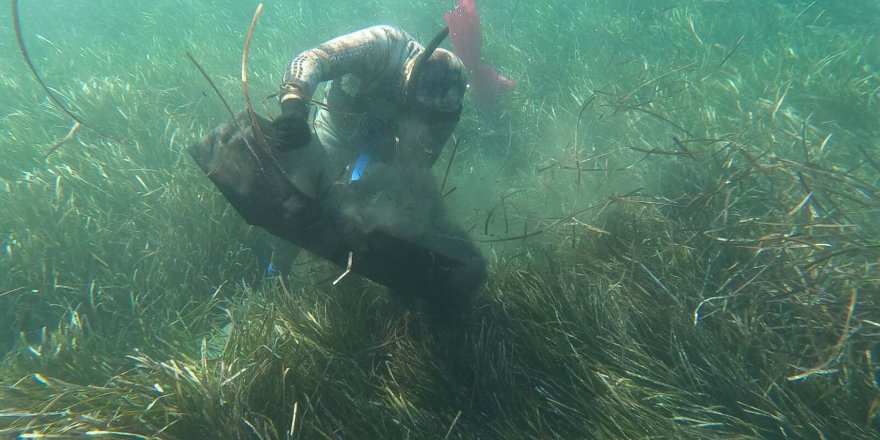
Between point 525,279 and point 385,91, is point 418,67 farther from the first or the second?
point 525,279

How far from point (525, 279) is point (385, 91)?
174 centimetres

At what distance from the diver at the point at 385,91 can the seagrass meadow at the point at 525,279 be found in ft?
2.72

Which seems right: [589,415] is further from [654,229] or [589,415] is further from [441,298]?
[654,229]

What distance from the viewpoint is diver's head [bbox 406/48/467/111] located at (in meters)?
2.59

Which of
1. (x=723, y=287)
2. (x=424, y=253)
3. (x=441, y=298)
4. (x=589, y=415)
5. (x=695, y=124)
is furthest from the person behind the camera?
(x=695, y=124)

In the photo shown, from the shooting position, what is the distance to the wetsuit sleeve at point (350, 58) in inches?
90.9

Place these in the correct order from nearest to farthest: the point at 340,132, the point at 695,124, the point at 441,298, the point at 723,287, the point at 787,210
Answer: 1. the point at 441,298
2. the point at 723,287
3. the point at 787,210
4. the point at 340,132
5. the point at 695,124

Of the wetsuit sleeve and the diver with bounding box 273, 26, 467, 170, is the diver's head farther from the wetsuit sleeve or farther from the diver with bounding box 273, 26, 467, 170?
the wetsuit sleeve

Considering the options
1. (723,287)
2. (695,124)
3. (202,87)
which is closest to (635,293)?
(723,287)

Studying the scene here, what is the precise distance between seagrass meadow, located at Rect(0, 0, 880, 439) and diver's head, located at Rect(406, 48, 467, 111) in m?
0.91

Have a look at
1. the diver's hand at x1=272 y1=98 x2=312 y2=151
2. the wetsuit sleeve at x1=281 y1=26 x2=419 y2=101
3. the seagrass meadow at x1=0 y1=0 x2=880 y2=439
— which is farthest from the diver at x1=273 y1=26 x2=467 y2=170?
the seagrass meadow at x1=0 y1=0 x2=880 y2=439

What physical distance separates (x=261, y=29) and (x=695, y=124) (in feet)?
35.4

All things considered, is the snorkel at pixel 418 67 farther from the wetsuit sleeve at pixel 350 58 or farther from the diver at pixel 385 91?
the wetsuit sleeve at pixel 350 58

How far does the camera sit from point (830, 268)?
2428 mm
